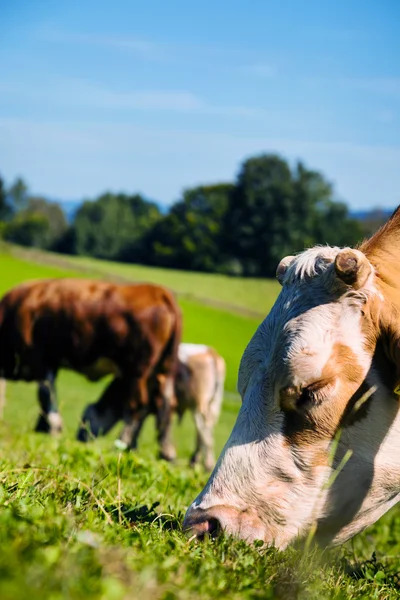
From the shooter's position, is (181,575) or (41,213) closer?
(181,575)

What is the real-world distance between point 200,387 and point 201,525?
1353 centimetres

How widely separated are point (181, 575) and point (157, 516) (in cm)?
116

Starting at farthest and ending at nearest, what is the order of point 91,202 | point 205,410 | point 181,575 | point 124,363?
point 91,202 → point 205,410 → point 124,363 → point 181,575

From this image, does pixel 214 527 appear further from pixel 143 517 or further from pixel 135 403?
pixel 135 403

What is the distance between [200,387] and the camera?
16.8 meters

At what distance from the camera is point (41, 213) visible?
130125 millimetres

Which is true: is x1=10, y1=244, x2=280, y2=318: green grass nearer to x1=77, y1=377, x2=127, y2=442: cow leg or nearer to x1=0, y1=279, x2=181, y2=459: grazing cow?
x1=0, y1=279, x2=181, y2=459: grazing cow

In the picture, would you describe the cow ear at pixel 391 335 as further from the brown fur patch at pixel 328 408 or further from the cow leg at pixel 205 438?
the cow leg at pixel 205 438

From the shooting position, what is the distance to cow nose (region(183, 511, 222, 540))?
3264 millimetres

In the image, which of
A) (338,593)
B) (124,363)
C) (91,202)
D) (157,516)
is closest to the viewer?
(338,593)

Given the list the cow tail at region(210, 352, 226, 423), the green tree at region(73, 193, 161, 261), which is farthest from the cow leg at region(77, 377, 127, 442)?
the green tree at region(73, 193, 161, 261)

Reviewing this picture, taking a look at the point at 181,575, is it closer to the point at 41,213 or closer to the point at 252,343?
the point at 252,343

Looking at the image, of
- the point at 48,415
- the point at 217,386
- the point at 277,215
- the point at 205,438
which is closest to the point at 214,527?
the point at 48,415

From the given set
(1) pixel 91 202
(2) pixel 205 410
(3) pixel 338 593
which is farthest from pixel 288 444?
(1) pixel 91 202
